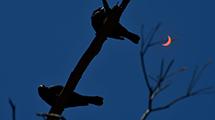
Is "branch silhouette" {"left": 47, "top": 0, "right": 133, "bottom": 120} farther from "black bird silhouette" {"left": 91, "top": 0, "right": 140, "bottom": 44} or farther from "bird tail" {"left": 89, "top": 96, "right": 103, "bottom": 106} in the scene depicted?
"black bird silhouette" {"left": 91, "top": 0, "right": 140, "bottom": 44}

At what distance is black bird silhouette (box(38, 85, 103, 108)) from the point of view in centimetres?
621

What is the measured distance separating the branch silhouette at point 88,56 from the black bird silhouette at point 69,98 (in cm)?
27

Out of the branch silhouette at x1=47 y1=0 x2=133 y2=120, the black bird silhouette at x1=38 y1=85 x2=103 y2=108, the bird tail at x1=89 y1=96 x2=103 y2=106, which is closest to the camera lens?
the branch silhouette at x1=47 y1=0 x2=133 y2=120

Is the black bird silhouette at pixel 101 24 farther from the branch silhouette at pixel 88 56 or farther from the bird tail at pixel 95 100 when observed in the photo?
the branch silhouette at pixel 88 56

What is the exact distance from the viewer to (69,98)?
5.94 meters

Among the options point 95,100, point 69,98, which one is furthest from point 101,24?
point 69,98

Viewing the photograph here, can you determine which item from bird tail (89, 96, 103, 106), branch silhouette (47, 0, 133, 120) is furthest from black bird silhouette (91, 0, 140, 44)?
branch silhouette (47, 0, 133, 120)

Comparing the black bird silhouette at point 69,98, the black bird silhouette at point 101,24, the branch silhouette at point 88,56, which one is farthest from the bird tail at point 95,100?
the branch silhouette at point 88,56

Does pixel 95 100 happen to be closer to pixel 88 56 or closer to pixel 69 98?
pixel 69 98

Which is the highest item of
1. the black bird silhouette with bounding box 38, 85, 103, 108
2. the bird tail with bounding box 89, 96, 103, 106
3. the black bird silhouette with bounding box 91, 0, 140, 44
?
the black bird silhouette with bounding box 91, 0, 140, 44

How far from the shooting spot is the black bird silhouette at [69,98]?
6.21 m

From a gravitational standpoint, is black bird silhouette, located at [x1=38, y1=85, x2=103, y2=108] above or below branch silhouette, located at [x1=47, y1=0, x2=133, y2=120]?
below

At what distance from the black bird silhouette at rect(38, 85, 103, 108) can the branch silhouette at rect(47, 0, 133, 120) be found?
0.27 metres

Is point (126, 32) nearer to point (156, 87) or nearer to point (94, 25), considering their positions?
point (94, 25)
